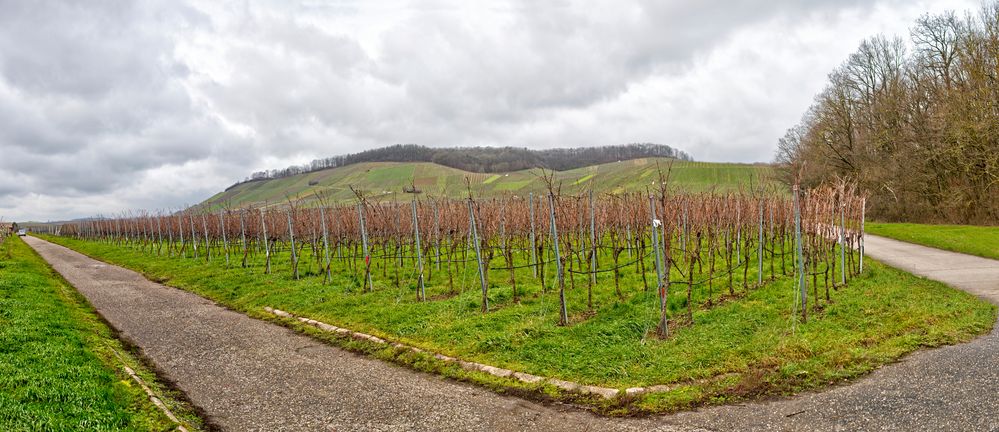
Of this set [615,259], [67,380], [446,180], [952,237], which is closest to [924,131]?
[952,237]

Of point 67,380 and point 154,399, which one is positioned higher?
point 67,380

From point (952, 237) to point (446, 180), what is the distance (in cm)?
8457

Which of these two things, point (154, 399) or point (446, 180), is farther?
point (446, 180)

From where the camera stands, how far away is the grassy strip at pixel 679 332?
667cm

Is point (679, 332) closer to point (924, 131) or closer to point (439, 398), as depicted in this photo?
point (439, 398)

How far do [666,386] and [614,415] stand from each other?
40.0 inches

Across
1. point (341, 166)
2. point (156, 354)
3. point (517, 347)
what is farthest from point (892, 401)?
point (341, 166)

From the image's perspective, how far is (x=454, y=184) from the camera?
97812 millimetres

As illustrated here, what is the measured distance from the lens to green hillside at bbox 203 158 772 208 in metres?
73.8

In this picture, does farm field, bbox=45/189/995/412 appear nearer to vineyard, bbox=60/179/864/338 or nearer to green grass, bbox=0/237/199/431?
vineyard, bbox=60/179/864/338

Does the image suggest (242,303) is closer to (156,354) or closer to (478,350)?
(156,354)

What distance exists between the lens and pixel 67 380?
680 cm

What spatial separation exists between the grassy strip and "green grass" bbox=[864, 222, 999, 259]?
6.86 metres

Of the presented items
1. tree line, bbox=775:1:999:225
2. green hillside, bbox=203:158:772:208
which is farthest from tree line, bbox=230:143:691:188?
tree line, bbox=775:1:999:225
